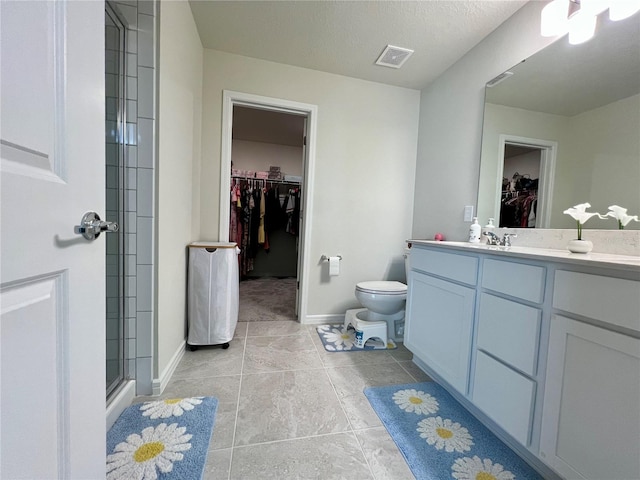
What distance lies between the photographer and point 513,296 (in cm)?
105

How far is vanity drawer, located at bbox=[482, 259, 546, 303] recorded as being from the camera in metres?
0.96

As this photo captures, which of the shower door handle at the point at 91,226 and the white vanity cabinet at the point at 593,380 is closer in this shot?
the shower door handle at the point at 91,226

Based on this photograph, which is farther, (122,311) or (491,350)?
(122,311)

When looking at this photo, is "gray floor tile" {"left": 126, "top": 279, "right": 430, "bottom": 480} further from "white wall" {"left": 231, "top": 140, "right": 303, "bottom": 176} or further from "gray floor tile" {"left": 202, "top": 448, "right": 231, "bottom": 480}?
"white wall" {"left": 231, "top": 140, "right": 303, "bottom": 176}

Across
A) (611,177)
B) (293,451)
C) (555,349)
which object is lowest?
(293,451)

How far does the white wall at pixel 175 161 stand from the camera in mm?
1325

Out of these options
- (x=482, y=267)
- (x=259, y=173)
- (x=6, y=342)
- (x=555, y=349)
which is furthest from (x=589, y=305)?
(x=259, y=173)

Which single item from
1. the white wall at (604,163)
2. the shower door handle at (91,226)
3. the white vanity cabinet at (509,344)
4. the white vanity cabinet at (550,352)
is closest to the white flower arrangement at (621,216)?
the white wall at (604,163)

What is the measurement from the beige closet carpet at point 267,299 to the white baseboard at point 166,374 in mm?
796

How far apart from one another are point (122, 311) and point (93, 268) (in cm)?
89

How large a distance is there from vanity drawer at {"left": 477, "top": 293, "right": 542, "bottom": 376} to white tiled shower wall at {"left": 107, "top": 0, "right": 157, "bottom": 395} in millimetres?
1601

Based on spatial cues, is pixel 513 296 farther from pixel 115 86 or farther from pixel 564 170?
pixel 115 86

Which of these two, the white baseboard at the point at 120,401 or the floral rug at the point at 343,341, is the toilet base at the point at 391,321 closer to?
the floral rug at the point at 343,341

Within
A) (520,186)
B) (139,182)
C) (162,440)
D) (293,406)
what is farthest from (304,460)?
(520,186)
